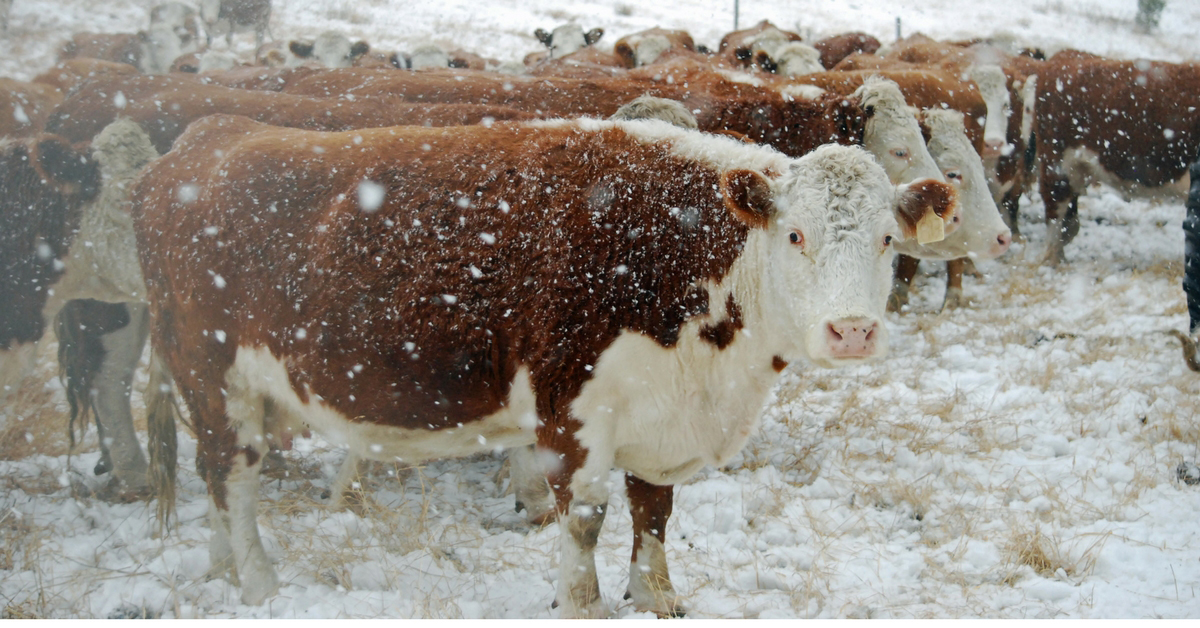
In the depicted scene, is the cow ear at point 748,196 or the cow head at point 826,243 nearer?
the cow head at point 826,243

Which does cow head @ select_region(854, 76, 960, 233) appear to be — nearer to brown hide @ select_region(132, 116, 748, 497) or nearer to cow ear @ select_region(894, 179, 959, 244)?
cow ear @ select_region(894, 179, 959, 244)

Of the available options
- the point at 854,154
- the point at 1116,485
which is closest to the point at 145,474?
the point at 854,154

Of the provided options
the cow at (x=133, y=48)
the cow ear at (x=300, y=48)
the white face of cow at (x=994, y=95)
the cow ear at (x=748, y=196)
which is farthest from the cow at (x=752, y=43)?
the cow at (x=133, y=48)

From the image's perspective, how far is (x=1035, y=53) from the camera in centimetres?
1273

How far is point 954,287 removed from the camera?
7.07 m

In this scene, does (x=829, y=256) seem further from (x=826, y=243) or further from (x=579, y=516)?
(x=579, y=516)

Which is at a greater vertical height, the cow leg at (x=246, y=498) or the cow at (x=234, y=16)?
the cow at (x=234, y=16)

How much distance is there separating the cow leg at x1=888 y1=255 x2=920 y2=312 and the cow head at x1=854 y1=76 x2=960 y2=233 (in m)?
2.24

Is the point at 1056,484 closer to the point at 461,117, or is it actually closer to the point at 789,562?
the point at 789,562

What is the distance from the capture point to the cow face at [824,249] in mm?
2570

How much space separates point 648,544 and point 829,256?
1347 millimetres

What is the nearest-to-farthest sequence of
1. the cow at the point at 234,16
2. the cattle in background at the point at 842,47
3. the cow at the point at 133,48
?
1. the cattle in background at the point at 842,47
2. the cow at the point at 133,48
3. the cow at the point at 234,16

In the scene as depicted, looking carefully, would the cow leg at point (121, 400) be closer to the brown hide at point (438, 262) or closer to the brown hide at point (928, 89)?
the brown hide at point (438, 262)

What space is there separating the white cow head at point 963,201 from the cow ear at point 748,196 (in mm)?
2089
